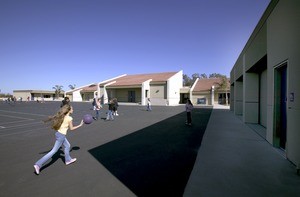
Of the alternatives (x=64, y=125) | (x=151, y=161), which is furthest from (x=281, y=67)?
(x=64, y=125)

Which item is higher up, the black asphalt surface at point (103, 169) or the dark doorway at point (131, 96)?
the dark doorway at point (131, 96)

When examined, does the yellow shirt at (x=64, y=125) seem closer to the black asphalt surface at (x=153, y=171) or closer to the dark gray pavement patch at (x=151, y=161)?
the black asphalt surface at (x=153, y=171)

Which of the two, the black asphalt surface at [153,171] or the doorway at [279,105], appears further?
the doorway at [279,105]

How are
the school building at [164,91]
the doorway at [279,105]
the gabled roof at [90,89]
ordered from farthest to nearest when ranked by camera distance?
the gabled roof at [90,89]
the school building at [164,91]
the doorway at [279,105]

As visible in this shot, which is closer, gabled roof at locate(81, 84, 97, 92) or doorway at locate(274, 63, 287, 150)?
doorway at locate(274, 63, 287, 150)

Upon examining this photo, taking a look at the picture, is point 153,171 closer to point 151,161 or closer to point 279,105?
point 151,161

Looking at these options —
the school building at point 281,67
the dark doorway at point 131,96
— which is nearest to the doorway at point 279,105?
the school building at point 281,67

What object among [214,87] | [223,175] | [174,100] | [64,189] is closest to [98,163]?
[64,189]

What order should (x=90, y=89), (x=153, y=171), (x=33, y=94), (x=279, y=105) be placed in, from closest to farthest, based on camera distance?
(x=153, y=171)
(x=279, y=105)
(x=90, y=89)
(x=33, y=94)

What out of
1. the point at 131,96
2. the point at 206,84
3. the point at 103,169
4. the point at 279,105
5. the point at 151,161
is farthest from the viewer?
the point at 206,84

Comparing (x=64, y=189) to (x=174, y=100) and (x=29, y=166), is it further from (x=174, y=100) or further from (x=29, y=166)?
(x=174, y=100)

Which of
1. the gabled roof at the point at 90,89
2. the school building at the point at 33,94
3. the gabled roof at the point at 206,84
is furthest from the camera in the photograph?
the school building at the point at 33,94

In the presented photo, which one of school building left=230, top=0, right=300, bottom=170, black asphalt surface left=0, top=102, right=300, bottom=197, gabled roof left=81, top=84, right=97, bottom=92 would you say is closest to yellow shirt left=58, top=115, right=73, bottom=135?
black asphalt surface left=0, top=102, right=300, bottom=197

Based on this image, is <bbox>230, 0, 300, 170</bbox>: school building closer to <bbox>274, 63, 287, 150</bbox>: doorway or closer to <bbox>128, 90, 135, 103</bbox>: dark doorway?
<bbox>274, 63, 287, 150</bbox>: doorway
